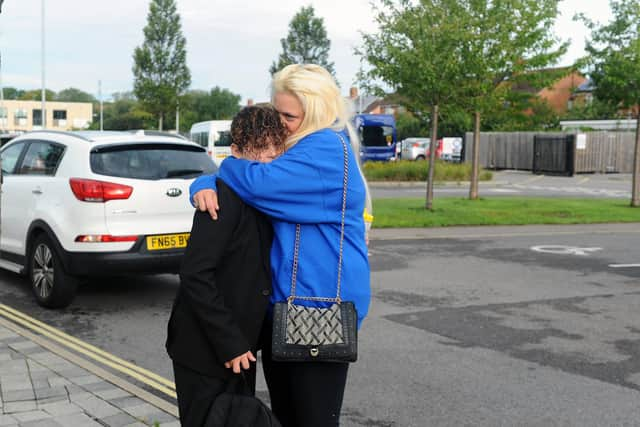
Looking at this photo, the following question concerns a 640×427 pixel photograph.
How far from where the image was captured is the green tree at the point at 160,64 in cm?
4975

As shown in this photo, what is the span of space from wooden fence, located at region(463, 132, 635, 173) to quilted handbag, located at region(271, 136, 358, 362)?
118 feet

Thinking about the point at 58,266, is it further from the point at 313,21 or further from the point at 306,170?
the point at 313,21

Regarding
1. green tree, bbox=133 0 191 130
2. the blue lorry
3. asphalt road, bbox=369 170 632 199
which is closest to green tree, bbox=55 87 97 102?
green tree, bbox=133 0 191 130

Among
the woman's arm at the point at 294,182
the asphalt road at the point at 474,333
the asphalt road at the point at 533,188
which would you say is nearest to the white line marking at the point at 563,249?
the asphalt road at the point at 474,333

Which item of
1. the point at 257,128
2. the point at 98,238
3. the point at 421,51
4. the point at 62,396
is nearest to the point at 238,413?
the point at 257,128

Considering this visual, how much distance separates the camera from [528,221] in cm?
1589

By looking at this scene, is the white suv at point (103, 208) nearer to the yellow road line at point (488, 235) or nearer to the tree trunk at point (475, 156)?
the yellow road line at point (488, 235)

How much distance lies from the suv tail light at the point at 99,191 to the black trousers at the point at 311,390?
4.60 m

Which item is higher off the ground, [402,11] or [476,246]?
[402,11]

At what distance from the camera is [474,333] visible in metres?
6.42

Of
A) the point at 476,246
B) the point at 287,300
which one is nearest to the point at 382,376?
the point at 287,300

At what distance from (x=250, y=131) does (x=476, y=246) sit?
33.3 feet

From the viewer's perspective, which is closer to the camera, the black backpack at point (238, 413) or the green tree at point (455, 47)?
the black backpack at point (238, 413)

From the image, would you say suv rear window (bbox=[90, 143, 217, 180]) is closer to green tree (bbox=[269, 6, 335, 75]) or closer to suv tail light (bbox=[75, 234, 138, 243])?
suv tail light (bbox=[75, 234, 138, 243])
